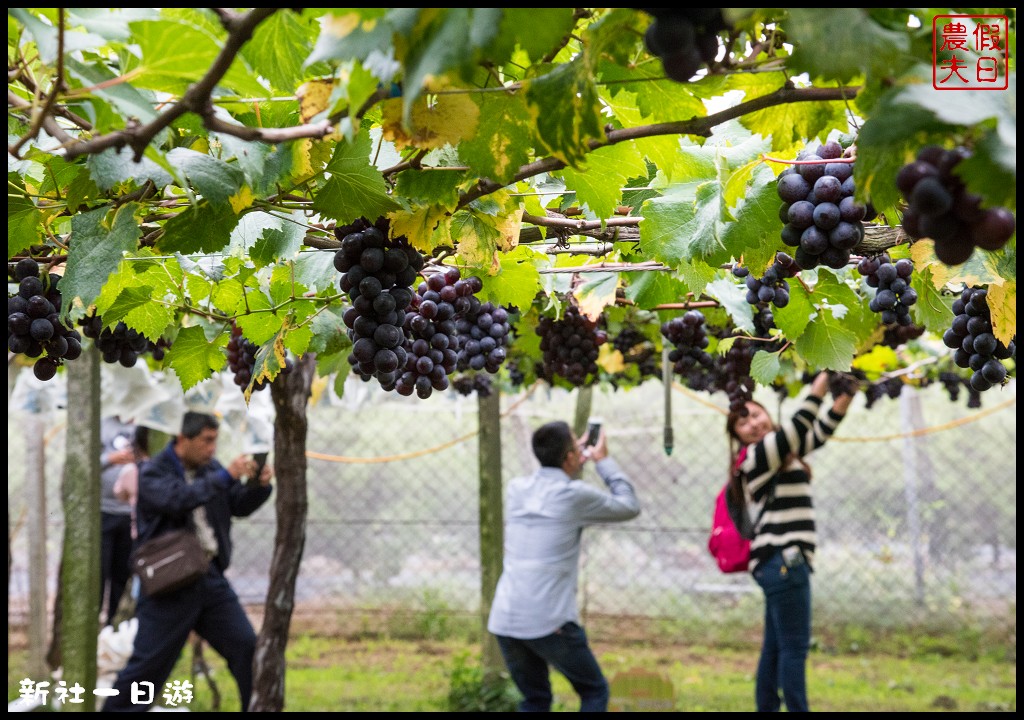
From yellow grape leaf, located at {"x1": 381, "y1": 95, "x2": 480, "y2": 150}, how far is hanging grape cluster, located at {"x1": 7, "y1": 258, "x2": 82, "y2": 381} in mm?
778

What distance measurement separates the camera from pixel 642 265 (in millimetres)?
2135

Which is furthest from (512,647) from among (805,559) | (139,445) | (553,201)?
(553,201)

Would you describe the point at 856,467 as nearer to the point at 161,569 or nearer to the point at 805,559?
the point at 805,559

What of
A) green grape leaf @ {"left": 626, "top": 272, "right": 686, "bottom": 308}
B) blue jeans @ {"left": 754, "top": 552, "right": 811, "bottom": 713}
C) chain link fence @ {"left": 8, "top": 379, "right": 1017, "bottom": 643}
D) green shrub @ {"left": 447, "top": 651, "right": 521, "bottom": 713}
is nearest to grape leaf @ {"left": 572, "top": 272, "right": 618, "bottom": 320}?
green grape leaf @ {"left": 626, "top": 272, "right": 686, "bottom": 308}

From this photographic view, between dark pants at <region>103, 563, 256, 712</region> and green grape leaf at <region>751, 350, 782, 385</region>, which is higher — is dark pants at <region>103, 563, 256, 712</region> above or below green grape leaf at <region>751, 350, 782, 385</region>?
below

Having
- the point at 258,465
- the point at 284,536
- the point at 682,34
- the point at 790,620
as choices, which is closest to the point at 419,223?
the point at 682,34

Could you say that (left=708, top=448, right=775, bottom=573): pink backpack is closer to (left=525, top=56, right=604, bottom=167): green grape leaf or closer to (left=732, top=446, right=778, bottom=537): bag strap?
(left=732, top=446, right=778, bottom=537): bag strap

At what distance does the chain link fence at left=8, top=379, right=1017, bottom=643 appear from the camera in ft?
20.9

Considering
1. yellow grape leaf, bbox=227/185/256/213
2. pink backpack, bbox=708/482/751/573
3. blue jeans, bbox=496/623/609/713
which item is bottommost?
blue jeans, bbox=496/623/609/713

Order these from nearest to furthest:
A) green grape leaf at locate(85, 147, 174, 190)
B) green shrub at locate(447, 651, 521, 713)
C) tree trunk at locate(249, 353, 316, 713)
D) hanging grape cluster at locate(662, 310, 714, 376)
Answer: green grape leaf at locate(85, 147, 174, 190) < hanging grape cluster at locate(662, 310, 714, 376) < tree trunk at locate(249, 353, 316, 713) < green shrub at locate(447, 651, 521, 713)

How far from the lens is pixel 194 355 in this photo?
2086 millimetres

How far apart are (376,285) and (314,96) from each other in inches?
17.3

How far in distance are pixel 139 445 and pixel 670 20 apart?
16.2 feet

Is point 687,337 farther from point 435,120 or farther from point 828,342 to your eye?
point 435,120
